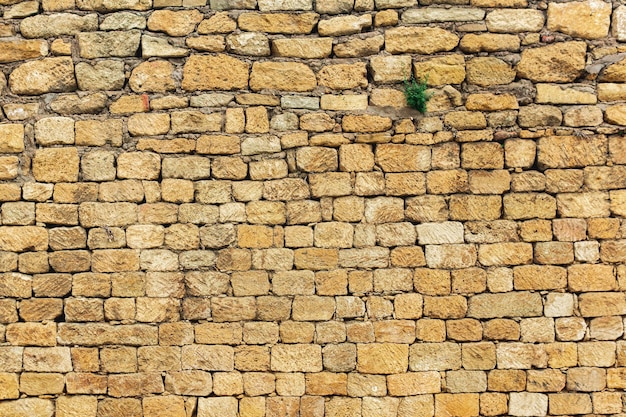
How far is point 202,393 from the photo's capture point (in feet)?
13.6

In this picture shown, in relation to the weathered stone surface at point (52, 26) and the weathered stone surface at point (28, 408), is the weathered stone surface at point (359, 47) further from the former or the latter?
the weathered stone surface at point (28, 408)

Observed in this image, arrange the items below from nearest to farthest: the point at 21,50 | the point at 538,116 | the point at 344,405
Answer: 1. the point at 344,405
2. the point at 538,116
3. the point at 21,50

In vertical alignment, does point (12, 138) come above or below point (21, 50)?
below

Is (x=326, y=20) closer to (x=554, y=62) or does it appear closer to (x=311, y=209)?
(x=311, y=209)

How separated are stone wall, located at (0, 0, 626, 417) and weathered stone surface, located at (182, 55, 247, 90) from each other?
2 cm

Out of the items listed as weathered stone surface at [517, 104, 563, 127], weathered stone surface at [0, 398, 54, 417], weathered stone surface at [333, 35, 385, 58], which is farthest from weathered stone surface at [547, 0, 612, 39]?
weathered stone surface at [0, 398, 54, 417]

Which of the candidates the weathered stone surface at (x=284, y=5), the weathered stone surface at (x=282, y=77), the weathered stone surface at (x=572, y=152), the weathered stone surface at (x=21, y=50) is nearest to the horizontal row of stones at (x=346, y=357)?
the weathered stone surface at (x=572, y=152)

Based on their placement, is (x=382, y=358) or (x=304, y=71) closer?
(x=382, y=358)

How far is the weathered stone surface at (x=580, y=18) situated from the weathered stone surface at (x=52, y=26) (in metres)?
3.55

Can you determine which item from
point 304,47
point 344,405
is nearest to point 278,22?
point 304,47

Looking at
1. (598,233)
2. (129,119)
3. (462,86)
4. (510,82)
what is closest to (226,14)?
(129,119)

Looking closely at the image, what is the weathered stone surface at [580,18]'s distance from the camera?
4285 mm

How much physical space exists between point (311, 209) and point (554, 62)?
7.15 feet

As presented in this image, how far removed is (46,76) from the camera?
4.34 meters
